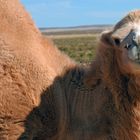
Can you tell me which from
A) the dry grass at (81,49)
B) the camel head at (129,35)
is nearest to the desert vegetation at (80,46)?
the dry grass at (81,49)

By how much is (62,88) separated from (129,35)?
98 centimetres

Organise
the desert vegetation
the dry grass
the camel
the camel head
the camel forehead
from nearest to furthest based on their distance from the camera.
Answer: the camel head
the camel forehead
the camel
the desert vegetation
the dry grass

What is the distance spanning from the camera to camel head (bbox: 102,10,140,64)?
3.84m

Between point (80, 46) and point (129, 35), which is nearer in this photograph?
point (129, 35)

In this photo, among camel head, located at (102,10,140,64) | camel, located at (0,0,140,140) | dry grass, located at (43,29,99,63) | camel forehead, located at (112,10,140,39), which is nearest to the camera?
camel head, located at (102,10,140,64)

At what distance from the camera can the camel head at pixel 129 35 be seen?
12.6 feet

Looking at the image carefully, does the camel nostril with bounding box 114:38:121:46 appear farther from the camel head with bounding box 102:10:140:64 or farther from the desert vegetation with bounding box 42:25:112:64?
the desert vegetation with bounding box 42:25:112:64

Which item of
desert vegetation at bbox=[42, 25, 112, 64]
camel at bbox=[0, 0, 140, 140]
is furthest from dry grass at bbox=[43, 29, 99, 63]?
camel at bbox=[0, 0, 140, 140]

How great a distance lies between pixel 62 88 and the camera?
15.4ft

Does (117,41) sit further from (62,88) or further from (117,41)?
(62,88)

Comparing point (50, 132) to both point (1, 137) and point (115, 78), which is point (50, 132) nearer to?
point (1, 137)

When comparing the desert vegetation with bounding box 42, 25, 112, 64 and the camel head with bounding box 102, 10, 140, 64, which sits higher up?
the camel head with bounding box 102, 10, 140, 64

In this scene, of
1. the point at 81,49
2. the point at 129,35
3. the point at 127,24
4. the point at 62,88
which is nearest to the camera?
the point at 129,35

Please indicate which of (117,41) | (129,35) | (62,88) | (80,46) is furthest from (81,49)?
(129,35)
